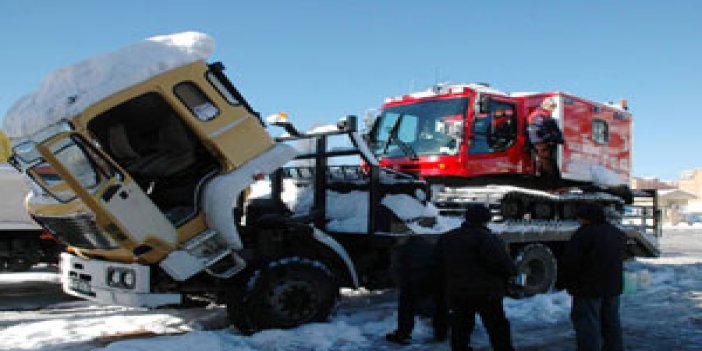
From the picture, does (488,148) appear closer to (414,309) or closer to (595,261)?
(414,309)

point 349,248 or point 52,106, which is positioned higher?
point 52,106

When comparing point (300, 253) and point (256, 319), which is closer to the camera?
point (256, 319)

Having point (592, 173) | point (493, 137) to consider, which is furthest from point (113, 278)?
point (592, 173)

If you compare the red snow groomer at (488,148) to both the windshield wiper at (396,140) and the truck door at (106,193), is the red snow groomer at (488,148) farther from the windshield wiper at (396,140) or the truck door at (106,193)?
the truck door at (106,193)

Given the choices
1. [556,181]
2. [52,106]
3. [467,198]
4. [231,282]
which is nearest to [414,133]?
→ [467,198]

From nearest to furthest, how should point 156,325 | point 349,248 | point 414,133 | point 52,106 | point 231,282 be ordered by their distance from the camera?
point 52,106 → point 231,282 → point 156,325 → point 349,248 → point 414,133

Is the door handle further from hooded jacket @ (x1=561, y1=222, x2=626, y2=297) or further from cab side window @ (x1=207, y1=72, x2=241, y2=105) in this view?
hooded jacket @ (x1=561, y1=222, x2=626, y2=297)

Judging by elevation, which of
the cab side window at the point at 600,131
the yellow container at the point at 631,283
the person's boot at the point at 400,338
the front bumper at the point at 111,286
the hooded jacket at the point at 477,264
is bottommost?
the yellow container at the point at 631,283

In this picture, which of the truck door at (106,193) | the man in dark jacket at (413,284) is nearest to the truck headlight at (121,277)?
the truck door at (106,193)

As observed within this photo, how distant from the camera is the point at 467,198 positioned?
9.43 metres

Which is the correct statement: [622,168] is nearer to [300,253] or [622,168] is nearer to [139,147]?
[300,253]

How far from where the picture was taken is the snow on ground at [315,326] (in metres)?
6.44

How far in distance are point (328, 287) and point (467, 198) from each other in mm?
3068

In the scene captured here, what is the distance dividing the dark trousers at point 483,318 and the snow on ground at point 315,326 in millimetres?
906
